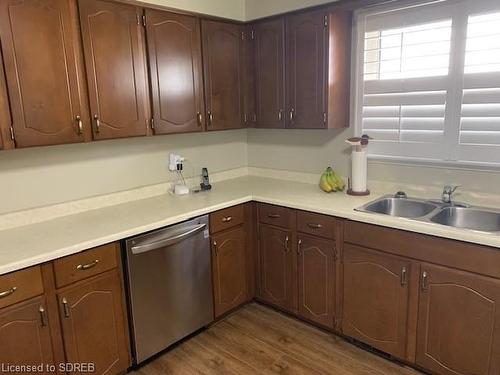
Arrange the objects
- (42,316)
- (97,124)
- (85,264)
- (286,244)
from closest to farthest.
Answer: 1. (42,316)
2. (85,264)
3. (97,124)
4. (286,244)

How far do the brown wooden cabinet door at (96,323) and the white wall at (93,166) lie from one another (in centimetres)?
69

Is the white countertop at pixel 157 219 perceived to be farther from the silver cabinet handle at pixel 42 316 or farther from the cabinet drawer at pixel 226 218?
the silver cabinet handle at pixel 42 316

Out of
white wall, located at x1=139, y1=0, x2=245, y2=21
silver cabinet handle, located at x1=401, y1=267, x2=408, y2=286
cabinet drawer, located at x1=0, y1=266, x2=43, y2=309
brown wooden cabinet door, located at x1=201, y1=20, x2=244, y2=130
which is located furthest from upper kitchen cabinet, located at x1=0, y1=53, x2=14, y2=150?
silver cabinet handle, located at x1=401, y1=267, x2=408, y2=286

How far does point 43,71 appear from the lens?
196 centimetres

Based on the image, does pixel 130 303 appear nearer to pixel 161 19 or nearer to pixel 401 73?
pixel 161 19

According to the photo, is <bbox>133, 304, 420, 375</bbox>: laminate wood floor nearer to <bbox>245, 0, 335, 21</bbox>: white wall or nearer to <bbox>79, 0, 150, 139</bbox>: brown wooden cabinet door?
<bbox>79, 0, 150, 139</bbox>: brown wooden cabinet door

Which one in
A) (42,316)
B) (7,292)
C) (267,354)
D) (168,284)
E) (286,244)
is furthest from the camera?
(286,244)

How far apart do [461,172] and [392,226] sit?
27.6 inches

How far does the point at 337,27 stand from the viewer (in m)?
2.60

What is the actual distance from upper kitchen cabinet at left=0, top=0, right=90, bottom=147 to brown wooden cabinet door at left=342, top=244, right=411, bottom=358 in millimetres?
1775

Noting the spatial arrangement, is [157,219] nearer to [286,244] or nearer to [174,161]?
[174,161]

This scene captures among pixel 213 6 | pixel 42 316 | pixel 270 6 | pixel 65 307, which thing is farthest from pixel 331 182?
pixel 42 316

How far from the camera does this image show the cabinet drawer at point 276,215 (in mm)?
2605

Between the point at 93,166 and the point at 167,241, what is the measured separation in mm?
764
